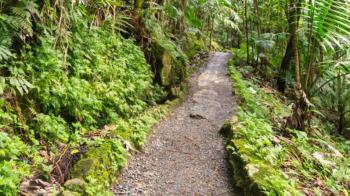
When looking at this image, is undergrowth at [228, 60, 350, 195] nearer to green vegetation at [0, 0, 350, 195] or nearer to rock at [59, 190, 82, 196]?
green vegetation at [0, 0, 350, 195]

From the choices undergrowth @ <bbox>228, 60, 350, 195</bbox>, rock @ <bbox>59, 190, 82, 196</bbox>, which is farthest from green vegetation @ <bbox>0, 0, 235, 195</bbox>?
undergrowth @ <bbox>228, 60, 350, 195</bbox>

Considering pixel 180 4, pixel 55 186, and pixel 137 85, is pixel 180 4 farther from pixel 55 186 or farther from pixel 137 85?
pixel 55 186

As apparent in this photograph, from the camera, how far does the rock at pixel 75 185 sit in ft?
10.6

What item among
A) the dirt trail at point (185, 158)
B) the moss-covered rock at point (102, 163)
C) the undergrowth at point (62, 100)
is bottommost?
the dirt trail at point (185, 158)

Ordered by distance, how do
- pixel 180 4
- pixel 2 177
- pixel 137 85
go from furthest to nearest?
pixel 180 4 → pixel 137 85 → pixel 2 177

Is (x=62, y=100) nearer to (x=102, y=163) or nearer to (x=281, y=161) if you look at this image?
(x=102, y=163)

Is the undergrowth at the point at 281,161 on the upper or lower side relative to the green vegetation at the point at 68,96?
lower

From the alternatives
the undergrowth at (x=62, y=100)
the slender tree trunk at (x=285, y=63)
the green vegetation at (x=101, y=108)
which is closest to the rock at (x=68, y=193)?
the green vegetation at (x=101, y=108)

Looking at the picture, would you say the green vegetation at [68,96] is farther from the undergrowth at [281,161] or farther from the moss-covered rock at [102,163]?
the undergrowth at [281,161]

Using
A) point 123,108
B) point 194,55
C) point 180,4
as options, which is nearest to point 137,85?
point 123,108

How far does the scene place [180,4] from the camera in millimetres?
11078

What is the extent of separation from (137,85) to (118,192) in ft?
10.7

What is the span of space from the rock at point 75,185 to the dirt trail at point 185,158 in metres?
0.59

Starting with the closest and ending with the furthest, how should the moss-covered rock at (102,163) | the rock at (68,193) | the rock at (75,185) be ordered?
the rock at (68,193) → the rock at (75,185) → the moss-covered rock at (102,163)
